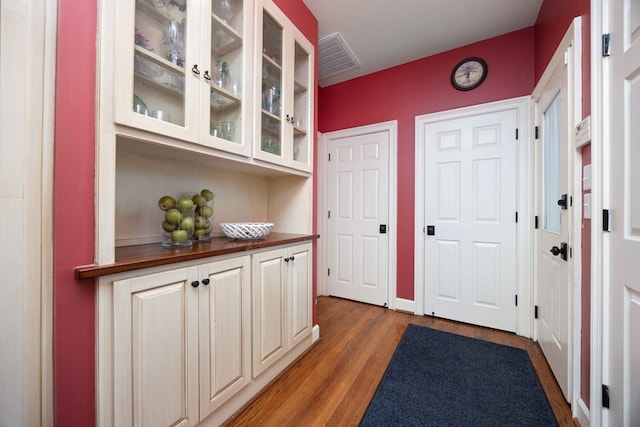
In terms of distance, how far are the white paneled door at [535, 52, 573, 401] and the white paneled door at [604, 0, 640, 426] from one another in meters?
0.33

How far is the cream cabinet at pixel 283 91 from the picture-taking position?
1560 millimetres

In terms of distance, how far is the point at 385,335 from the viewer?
2.22 meters

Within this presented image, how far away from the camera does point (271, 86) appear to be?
1.67m

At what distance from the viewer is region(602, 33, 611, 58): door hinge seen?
42.8 inches

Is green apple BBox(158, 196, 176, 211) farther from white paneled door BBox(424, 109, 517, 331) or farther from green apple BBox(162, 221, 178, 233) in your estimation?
white paneled door BBox(424, 109, 517, 331)

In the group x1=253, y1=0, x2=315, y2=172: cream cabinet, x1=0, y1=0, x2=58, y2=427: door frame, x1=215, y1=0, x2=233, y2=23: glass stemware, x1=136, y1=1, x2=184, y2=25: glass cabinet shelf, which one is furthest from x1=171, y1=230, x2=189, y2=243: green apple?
x1=215, y1=0, x2=233, y2=23: glass stemware

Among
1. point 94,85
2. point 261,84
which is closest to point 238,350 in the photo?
point 94,85

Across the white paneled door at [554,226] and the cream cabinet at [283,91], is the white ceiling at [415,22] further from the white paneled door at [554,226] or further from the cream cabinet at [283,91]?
the white paneled door at [554,226]

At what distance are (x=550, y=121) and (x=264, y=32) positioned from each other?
7.06ft

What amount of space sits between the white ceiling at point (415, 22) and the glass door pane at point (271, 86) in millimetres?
603

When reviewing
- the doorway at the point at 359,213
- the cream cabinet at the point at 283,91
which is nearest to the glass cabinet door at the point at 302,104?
the cream cabinet at the point at 283,91

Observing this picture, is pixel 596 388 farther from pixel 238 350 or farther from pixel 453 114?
pixel 453 114

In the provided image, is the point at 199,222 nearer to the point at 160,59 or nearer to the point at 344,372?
the point at 160,59

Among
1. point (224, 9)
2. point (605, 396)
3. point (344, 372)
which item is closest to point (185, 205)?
point (224, 9)
